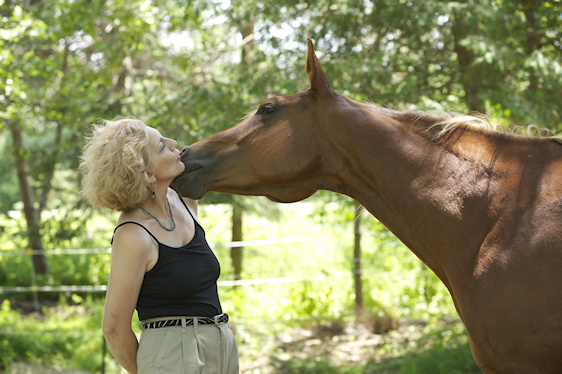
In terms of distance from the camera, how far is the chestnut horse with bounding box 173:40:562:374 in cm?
187

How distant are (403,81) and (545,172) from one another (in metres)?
→ 3.36

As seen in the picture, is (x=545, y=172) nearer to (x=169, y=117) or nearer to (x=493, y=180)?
(x=493, y=180)

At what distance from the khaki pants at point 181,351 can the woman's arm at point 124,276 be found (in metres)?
0.12

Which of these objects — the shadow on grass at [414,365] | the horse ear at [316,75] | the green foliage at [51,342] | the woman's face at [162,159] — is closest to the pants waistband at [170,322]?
the woman's face at [162,159]

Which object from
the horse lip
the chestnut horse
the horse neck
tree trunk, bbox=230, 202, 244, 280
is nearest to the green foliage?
tree trunk, bbox=230, 202, 244, 280

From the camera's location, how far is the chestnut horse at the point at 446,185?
187 centimetres

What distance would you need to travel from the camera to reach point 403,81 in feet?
17.1

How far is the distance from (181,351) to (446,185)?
1.30 metres

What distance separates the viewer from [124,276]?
200cm

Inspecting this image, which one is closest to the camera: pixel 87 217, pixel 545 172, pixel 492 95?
pixel 545 172

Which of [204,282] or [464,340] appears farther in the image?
[464,340]

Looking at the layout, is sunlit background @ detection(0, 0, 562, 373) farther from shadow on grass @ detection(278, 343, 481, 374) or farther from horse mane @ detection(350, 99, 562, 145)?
horse mane @ detection(350, 99, 562, 145)

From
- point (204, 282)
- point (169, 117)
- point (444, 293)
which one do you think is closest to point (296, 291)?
point (444, 293)

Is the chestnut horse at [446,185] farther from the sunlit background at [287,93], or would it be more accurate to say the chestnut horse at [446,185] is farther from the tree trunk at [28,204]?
the tree trunk at [28,204]
